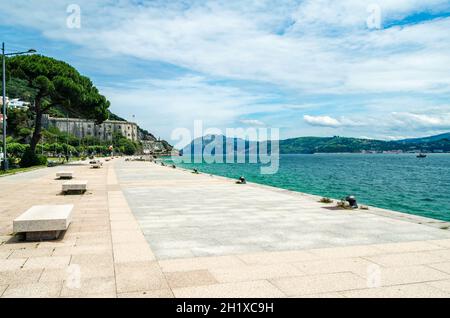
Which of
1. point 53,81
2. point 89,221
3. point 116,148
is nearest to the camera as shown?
point 89,221

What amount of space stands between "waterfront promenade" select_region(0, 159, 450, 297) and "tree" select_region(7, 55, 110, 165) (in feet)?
105

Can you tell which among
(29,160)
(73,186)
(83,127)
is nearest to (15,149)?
(29,160)

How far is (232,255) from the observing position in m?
6.95

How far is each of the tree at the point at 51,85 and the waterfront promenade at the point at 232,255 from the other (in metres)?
32.0

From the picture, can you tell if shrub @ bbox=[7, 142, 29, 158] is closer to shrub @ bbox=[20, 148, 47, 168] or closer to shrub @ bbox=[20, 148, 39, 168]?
shrub @ bbox=[20, 148, 47, 168]

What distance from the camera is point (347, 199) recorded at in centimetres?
1293

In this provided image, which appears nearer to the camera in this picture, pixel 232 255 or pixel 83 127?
pixel 232 255

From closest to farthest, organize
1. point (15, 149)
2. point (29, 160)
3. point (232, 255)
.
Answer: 1. point (232, 255)
2. point (29, 160)
3. point (15, 149)

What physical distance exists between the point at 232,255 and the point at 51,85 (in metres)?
38.5

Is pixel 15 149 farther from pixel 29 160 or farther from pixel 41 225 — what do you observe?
pixel 41 225

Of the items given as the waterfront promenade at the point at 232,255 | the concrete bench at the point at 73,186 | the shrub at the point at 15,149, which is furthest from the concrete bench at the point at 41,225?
the shrub at the point at 15,149
